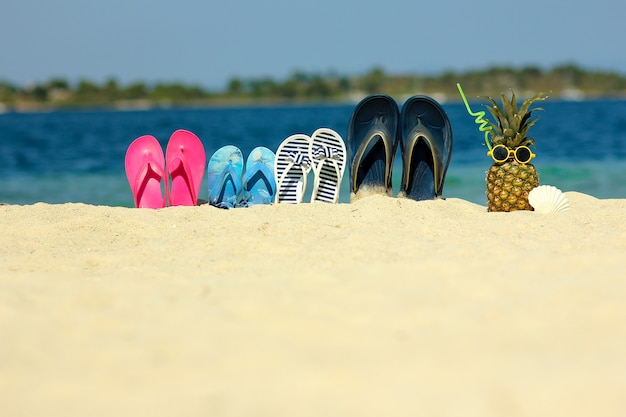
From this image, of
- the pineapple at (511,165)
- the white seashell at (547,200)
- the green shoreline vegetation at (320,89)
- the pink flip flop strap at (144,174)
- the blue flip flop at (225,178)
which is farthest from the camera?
the green shoreline vegetation at (320,89)

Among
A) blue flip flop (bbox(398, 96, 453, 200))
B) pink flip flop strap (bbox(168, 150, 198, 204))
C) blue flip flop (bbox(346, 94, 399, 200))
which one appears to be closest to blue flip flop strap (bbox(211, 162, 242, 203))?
pink flip flop strap (bbox(168, 150, 198, 204))

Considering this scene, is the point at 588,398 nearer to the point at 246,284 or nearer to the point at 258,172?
the point at 246,284

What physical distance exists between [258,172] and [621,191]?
4.97 meters

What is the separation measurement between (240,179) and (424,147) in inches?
56.2

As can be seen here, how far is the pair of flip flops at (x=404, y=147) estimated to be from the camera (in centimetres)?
586

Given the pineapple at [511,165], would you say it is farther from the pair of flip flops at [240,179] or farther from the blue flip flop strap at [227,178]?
the blue flip flop strap at [227,178]

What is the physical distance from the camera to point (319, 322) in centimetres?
292

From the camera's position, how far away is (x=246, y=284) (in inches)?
133

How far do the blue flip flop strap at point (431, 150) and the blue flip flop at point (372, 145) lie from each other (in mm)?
119

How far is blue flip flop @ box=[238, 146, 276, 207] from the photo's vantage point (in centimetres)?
592

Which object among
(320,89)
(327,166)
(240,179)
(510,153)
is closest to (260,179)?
(240,179)

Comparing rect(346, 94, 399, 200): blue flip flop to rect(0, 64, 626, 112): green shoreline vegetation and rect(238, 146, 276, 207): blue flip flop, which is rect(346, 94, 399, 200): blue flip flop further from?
rect(0, 64, 626, 112): green shoreline vegetation

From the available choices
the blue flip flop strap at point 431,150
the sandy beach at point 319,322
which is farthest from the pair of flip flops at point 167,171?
the blue flip flop strap at point 431,150

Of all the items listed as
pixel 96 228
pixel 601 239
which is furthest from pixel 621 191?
pixel 96 228
